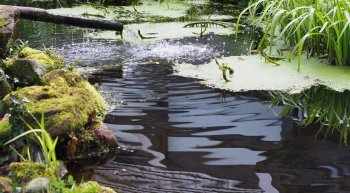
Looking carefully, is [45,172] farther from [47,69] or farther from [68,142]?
[47,69]

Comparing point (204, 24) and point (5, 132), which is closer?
point (5, 132)

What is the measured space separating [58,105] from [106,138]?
12.5 inches

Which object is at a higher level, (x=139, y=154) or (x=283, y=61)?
(x=283, y=61)

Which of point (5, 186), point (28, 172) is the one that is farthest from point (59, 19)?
point (5, 186)

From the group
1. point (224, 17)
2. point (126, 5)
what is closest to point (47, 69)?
point (224, 17)

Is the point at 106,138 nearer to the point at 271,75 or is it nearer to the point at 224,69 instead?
the point at 224,69

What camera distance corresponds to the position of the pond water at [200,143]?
2287mm

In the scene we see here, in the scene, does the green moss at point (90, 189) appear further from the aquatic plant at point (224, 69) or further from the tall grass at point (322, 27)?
the tall grass at point (322, 27)

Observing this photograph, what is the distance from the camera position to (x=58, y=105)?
2.50 meters

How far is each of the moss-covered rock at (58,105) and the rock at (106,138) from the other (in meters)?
0.09

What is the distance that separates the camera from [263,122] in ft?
9.95

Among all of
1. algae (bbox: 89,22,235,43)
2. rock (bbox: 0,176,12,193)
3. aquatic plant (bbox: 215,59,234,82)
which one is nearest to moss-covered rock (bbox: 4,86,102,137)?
rock (bbox: 0,176,12,193)

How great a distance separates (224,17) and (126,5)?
5.32ft

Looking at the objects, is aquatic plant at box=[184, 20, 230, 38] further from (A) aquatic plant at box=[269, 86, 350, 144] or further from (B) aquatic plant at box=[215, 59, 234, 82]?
(A) aquatic plant at box=[269, 86, 350, 144]
